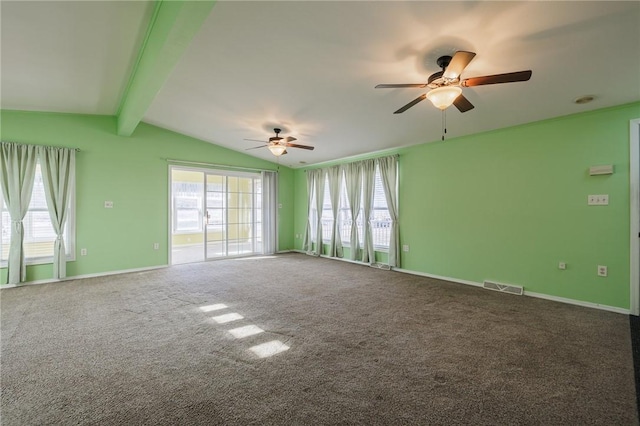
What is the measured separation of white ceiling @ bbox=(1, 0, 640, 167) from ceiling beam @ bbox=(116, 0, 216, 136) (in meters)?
0.12

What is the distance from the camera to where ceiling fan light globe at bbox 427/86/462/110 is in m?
2.55

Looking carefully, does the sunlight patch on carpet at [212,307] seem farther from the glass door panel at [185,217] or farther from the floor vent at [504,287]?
the glass door panel at [185,217]

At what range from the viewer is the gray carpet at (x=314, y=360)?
1.76 meters

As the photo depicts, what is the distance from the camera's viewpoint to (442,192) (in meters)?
5.09

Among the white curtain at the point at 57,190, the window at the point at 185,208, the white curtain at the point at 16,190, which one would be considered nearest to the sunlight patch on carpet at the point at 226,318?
the white curtain at the point at 57,190

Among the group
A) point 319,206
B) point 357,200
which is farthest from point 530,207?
point 319,206

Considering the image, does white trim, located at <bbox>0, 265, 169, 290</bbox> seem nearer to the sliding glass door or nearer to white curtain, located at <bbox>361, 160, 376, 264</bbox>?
Answer: the sliding glass door

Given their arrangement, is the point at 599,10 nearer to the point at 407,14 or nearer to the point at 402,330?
the point at 407,14

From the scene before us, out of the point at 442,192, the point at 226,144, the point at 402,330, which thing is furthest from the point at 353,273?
the point at 226,144

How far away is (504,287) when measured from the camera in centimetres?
429

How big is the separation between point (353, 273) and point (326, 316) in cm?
224

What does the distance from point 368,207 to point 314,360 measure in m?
4.22

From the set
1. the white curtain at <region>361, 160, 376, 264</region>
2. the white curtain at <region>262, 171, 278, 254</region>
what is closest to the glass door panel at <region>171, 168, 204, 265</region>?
the white curtain at <region>262, 171, 278, 254</region>

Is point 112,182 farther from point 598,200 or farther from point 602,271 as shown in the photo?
point 602,271
